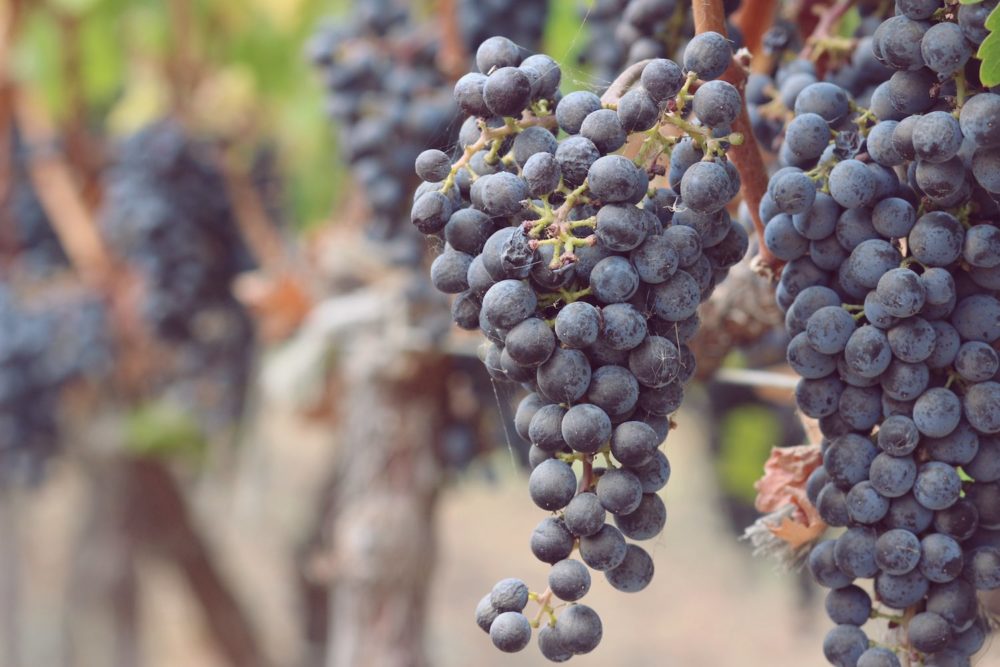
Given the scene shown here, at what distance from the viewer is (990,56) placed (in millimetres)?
551

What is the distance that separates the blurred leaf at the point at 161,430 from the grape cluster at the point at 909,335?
1.84m

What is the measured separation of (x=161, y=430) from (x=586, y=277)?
1.86 metres

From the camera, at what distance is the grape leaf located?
1.78 feet

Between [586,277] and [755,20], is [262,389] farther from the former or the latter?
[586,277]

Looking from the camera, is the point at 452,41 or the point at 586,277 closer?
the point at 586,277

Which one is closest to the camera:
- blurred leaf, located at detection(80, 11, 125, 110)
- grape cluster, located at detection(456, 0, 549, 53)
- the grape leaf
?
the grape leaf

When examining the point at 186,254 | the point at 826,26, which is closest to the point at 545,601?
the point at 826,26

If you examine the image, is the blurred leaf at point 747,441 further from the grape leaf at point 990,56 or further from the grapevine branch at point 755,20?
the grape leaf at point 990,56

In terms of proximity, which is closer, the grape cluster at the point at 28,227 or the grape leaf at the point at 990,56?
the grape leaf at the point at 990,56

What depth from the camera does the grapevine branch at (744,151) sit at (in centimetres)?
64

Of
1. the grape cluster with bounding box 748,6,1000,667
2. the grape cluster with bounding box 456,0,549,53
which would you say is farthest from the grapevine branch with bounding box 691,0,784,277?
the grape cluster with bounding box 456,0,549,53

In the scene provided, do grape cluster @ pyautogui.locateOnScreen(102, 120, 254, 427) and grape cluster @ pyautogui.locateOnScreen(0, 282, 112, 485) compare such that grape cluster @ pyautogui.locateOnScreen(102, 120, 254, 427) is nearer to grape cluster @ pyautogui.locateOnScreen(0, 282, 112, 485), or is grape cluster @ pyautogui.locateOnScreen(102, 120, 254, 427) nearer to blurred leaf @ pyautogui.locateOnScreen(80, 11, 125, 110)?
grape cluster @ pyautogui.locateOnScreen(0, 282, 112, 485)

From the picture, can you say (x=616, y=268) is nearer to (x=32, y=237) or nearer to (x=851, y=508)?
(x=851, y=508)

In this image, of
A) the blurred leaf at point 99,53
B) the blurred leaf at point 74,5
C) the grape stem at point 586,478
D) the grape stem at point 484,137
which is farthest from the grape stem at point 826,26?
the blurred leaf at point 99,53
